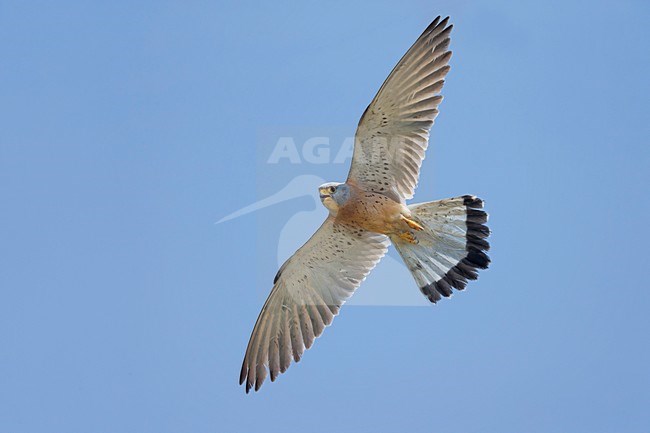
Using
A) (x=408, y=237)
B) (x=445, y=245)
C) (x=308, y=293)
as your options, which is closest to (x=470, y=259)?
(x=445, y=245)

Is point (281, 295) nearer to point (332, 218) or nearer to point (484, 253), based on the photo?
point (332, 218)

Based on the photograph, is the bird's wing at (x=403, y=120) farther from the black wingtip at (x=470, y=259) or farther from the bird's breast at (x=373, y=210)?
the black wingtip at (x=470, y=259)

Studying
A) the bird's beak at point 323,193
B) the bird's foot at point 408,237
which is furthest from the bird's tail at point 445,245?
the bird's beak at point 323,193

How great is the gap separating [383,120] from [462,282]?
1711mm

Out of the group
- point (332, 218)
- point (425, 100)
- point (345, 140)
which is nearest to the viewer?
point (425, 100)

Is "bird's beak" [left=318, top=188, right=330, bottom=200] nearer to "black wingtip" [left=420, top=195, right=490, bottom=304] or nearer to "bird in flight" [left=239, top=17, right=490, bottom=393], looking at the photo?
"bird in flight" [left=239, top=17, right=490, bottom=393]

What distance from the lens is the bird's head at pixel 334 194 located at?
889 cm

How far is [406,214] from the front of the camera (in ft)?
28.7

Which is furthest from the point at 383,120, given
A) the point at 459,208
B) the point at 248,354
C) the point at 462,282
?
the point at 248,354

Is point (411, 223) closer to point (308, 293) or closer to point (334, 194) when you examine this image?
point (334, 194)

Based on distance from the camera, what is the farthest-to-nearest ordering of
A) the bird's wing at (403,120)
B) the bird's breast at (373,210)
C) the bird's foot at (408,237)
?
the bird's foot at (408,237)
the bird's breast at (373,210)
the bird's wing at (403,120)

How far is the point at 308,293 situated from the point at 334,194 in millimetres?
1174

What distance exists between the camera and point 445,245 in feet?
29.2

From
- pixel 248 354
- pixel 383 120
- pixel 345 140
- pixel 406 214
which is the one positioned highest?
pixel 345 140
